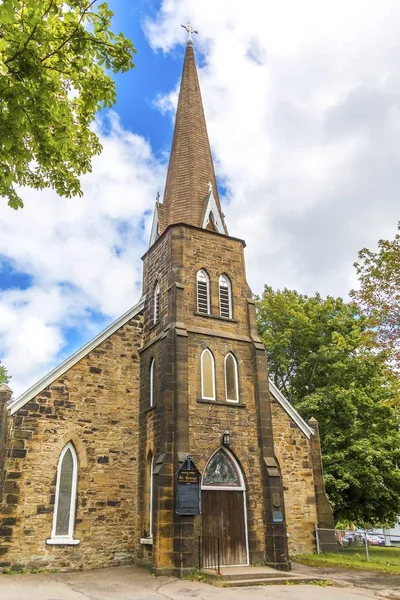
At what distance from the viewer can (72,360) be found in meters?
16.2

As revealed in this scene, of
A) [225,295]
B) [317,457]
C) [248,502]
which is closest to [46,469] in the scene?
[248,502]

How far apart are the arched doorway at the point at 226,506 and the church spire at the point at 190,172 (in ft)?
29.5

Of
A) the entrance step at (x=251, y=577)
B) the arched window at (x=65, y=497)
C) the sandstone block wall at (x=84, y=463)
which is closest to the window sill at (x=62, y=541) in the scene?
the arched window at (x=65, y=497)

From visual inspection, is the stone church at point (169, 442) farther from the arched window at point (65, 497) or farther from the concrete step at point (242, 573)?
the concrete step at point (242, 573)

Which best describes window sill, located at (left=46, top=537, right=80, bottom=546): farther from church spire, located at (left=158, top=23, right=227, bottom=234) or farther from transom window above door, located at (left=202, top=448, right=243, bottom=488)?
church spire, located at (left=158, top=23, right=227, bottom=234)

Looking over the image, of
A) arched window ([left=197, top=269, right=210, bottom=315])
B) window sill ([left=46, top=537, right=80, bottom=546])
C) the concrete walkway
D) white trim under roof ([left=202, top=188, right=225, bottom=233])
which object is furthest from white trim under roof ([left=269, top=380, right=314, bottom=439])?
window sill ([left=46, top=537, right=80, bottom=546])

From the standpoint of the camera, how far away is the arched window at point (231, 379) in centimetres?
1638

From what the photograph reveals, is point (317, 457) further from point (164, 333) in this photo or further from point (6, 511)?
point (6, 511)

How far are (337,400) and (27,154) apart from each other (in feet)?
66.8

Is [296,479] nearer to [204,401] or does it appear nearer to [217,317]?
[204,401]

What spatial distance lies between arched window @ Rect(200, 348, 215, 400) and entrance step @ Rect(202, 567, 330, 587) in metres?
5.03

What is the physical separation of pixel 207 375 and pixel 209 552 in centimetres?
525

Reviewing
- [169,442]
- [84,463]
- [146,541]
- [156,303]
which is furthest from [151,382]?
[146,541]

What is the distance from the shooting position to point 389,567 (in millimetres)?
14852
